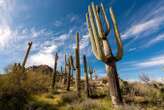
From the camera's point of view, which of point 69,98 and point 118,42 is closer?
point 118,42

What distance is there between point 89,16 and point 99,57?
3111 mm

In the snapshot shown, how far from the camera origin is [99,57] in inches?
376

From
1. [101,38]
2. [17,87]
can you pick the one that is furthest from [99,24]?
[17,87]

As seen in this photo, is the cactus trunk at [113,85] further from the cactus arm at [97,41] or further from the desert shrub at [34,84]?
the desert shrub at [34,84]

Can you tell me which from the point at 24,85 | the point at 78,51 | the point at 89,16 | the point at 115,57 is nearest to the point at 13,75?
the point at 24,85

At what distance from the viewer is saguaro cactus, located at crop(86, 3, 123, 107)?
9.04 meters

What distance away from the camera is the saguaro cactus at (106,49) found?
904 centimetres

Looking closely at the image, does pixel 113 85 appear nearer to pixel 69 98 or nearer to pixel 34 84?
pixel 69 98

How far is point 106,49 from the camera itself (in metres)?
9.79

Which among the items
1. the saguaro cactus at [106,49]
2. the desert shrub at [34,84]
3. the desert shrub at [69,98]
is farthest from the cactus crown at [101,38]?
the desert shrub at [34,84]

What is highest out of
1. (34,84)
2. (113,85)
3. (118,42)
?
(118,42)

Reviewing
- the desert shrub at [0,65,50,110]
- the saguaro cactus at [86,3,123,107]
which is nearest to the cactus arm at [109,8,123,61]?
the saguaro cactus at [86,3,123,107]

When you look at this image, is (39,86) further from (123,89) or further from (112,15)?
(112,15)

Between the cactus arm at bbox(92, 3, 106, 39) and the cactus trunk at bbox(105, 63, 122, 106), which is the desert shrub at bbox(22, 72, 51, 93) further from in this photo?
the cactus arm at bbox(92, 3, 106, 39)
